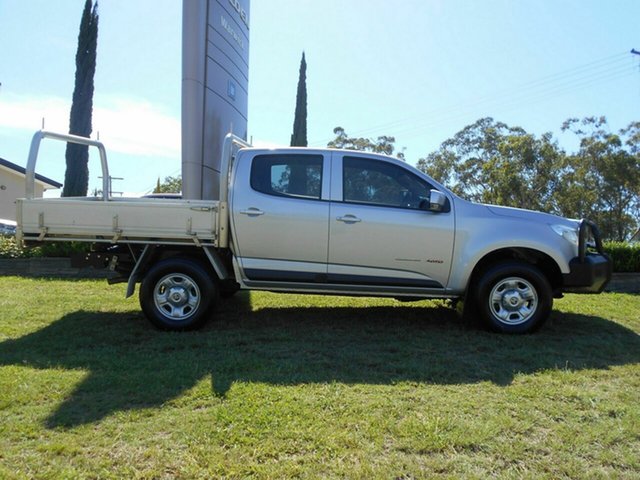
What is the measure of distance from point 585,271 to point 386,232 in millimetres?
2161

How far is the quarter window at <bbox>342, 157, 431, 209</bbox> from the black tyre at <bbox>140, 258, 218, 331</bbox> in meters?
1.77

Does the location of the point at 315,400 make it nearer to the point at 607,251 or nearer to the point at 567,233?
the point at 567,233

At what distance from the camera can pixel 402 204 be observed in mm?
5293

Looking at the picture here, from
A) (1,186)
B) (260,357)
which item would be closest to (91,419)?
(260,357)

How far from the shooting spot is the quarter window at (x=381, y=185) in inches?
209

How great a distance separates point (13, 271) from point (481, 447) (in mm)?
9771

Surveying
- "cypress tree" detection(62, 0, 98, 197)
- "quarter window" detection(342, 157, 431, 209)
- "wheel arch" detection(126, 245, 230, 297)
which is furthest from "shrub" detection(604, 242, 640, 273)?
"cypress tree" detection(62, 0, 98, 197)

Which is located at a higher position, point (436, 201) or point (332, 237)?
point (436, 201)

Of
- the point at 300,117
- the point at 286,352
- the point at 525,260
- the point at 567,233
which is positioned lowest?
the point at 286,352

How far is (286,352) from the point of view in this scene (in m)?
4.50

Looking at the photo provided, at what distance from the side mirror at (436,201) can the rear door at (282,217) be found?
1.09m

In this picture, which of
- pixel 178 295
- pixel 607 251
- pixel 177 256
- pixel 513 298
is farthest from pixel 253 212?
pixel 607 251

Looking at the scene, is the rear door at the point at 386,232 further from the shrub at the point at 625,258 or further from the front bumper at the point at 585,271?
the shrub at the point at 625,258

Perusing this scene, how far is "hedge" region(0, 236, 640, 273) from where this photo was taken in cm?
966
